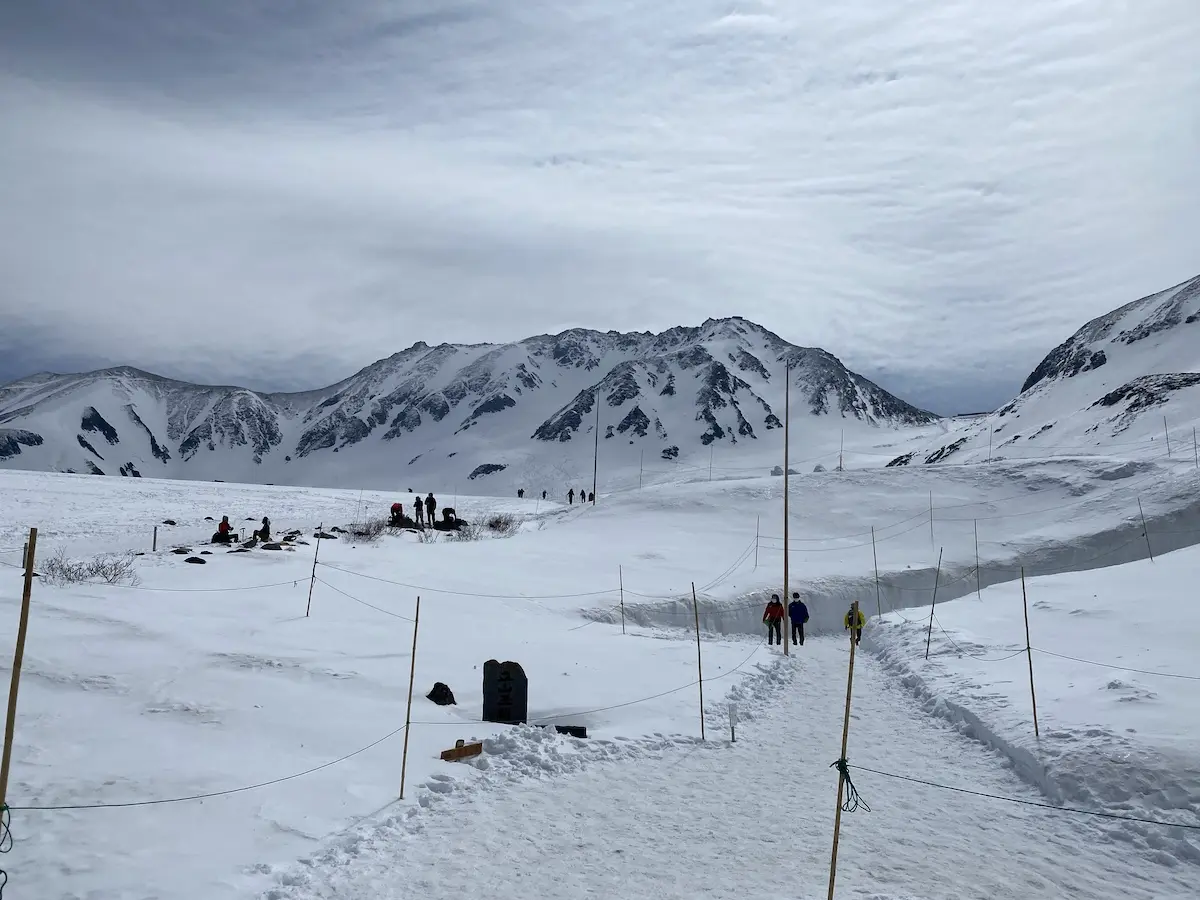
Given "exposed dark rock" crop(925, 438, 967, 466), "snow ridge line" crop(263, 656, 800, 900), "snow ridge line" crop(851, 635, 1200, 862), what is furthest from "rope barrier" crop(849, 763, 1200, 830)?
"exposed dark rock" crop(925, 438, 967, 466)

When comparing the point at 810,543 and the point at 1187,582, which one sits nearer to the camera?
the point at 1187,582

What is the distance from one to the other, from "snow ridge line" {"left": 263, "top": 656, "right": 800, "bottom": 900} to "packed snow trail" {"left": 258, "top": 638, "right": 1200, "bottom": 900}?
1.6 inches

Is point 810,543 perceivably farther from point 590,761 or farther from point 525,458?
point 525,458

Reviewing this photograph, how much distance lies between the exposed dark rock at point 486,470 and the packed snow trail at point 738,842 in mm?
174094

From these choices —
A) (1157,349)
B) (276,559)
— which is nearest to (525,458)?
(1157,349)

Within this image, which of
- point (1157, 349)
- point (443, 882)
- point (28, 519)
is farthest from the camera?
point (1157, 349)

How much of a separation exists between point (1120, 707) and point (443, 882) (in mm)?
10742

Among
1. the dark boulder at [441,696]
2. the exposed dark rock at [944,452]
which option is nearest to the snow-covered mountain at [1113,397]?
the exposed dark rock at [944,452]

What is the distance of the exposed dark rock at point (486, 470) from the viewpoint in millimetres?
186387

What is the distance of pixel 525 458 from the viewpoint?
633 feet

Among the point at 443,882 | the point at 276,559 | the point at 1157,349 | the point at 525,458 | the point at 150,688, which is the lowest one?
the point at 443,882

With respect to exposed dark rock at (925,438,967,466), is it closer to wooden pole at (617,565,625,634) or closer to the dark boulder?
wooden pole at (617,565,625,634)

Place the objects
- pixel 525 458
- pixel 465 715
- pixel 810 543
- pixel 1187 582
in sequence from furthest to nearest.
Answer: pixel 525 458
pixel 810 543
pixel 1187 582
pixel 465 715

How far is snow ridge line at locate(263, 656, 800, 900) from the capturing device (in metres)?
8.37
